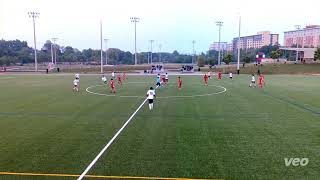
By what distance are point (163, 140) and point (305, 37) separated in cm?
18823

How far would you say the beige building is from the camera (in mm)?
167225

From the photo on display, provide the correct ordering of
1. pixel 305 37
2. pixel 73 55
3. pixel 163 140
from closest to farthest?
pixel 163 140 < pixel 73 55 < pixel 305 37

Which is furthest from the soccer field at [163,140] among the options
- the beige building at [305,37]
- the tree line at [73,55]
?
the beige building at [305,37]

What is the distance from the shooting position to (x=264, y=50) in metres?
162

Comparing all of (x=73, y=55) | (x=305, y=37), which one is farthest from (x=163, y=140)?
(x=305, y=37)

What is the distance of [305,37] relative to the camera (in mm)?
178500

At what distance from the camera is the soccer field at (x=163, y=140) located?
32.1 feet

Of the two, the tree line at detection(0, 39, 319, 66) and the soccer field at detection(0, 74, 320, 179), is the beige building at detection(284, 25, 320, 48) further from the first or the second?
the soccer field at detection(0, 74, 320, 179)

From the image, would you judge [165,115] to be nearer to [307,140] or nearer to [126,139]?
[126,139]

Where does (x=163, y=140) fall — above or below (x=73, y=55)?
below

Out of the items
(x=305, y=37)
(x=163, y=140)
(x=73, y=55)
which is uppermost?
(x=305, y=37)

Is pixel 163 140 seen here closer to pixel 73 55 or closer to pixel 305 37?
pixel 73 55

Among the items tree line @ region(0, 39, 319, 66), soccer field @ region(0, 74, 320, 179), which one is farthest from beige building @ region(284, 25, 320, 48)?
soccer field @ region(0, 74, 320, 179)

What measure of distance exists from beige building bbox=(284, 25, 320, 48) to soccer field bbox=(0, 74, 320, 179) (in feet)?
Result: 519
